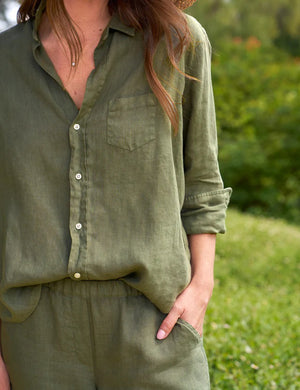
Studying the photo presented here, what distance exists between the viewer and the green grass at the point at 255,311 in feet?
10.0

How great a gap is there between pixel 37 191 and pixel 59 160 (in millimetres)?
95

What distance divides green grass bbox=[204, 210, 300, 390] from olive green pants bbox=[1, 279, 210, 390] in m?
1.59

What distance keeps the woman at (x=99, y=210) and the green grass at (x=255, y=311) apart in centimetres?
163

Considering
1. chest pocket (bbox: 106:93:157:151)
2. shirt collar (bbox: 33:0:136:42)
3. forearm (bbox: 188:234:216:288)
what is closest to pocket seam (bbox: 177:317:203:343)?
forearm (bbox: 188:234:216:288)

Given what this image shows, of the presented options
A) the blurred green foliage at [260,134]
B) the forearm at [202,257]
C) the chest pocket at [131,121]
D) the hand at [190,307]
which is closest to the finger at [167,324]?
the hand at [190,307]

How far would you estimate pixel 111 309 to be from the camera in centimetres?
140

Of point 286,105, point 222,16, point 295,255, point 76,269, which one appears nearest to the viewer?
point 76,269

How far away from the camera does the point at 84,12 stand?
1.50 m

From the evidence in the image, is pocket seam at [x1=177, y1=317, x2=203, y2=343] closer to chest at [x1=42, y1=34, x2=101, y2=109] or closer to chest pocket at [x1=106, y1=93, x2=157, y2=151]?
chest pocket at [x1=106, y1=93, x2=157, y2=151]

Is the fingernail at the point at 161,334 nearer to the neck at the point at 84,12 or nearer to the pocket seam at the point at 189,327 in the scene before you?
the pocket seam at the point at 189,327

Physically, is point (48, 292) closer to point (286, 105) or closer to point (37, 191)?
point (37, 191)

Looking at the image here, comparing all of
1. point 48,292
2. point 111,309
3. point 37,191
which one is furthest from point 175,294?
point 37,191

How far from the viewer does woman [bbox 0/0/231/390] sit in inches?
54.8

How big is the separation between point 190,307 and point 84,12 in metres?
0.84
